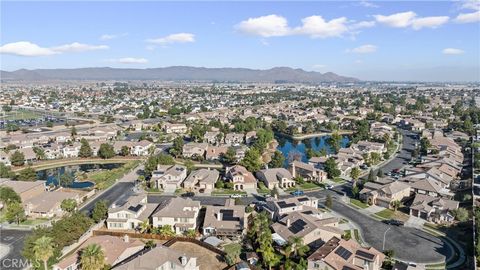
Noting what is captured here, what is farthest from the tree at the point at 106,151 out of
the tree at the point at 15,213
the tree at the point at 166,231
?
the tree at the point at 166,231

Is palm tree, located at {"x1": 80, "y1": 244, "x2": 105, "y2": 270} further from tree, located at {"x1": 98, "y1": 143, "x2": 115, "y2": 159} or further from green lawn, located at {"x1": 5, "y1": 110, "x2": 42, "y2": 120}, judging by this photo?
green lawn, located at {"x1": 5, "y1": 110, "x2": 42, "y2": 120}

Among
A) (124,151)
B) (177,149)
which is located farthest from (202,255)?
(124,151)

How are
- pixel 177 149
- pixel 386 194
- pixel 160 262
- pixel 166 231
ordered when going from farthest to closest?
pixel 177 149, pixel 386 194, pixel 166 231, pixel 160 262

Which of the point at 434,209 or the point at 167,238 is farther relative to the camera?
the point at 434,209

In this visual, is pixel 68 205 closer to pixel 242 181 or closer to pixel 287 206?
pixel 242 181

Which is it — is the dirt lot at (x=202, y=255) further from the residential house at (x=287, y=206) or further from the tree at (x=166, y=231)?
the residential house at (x=287, y=206)

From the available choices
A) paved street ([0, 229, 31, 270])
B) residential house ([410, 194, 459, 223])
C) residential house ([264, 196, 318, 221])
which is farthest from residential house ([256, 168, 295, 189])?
paved street ([0, 229, 31, 270])

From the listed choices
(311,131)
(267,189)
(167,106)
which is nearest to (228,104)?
(167,106)
